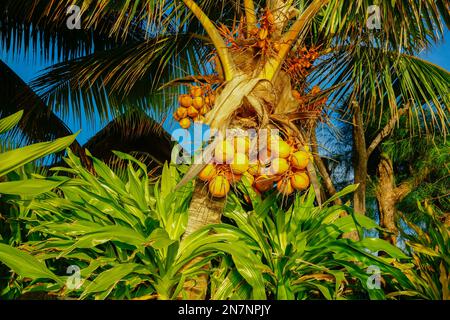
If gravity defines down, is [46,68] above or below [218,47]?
above

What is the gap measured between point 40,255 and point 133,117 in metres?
5.11

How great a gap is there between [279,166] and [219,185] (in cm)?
34

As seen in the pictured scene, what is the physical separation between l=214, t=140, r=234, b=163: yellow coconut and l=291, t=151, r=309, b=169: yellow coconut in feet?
1.15

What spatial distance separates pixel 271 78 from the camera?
295cm

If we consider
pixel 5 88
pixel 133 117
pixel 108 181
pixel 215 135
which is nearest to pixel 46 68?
pixel 5 88

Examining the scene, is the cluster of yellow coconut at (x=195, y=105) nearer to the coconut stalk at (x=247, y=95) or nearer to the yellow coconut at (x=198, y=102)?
the yellow coconut at (x=198, y=102)

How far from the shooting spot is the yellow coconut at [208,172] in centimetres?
269

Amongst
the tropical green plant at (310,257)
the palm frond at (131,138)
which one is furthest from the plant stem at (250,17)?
the palm frond at (131,138)

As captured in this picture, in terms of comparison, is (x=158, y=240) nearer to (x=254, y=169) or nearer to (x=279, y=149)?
(x=254, y=169)

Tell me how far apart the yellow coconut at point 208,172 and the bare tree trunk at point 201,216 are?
7.2 inches

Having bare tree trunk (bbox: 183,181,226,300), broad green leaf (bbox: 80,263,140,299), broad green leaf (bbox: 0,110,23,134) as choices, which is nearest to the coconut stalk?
bare tree trunk (bbox: 183,181,226,300)

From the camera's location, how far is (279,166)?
2715mm

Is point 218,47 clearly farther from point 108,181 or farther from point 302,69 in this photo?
point 108,181

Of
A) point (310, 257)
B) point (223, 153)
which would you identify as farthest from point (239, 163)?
point (310, 257)
